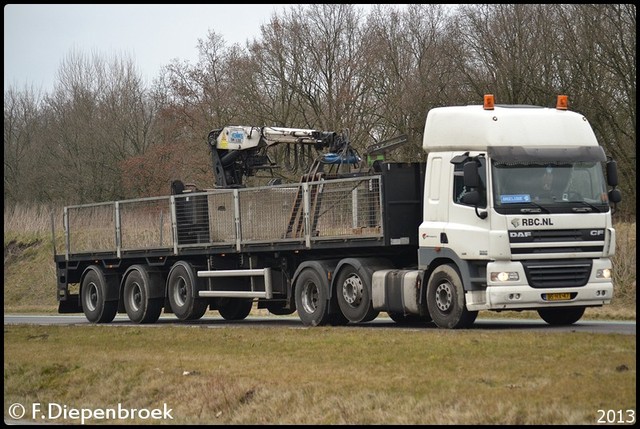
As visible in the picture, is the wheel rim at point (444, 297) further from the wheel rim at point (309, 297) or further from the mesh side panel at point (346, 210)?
the wheel rim at point (309, 297)

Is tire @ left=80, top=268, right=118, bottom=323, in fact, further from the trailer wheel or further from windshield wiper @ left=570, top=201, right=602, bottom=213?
windshield wiper @ left=570, top=201, right=602, bottom=213

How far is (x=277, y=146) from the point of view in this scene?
28.5 m

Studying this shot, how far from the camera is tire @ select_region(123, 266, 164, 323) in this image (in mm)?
27000

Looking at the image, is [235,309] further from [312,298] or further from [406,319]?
[406,319]

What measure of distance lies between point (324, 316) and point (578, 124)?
5682mm

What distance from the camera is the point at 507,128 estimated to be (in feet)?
62.3

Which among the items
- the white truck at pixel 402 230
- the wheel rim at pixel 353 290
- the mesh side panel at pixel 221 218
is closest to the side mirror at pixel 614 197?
the white truck at pixel 402 230

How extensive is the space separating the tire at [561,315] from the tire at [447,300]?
1728 mm

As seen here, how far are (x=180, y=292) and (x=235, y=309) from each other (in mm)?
1627

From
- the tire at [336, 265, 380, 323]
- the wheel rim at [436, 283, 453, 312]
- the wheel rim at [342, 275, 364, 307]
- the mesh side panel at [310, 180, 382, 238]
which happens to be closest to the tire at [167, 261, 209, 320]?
the mesh side panel at [310, 180, 382, 238]

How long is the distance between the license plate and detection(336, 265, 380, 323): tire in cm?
356

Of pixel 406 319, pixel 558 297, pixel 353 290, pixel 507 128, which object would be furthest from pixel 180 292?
pixel 558 297

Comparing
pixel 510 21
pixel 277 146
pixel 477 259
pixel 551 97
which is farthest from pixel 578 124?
pixel 510 21

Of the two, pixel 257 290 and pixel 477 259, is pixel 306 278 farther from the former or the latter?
→ pixel 477 259
